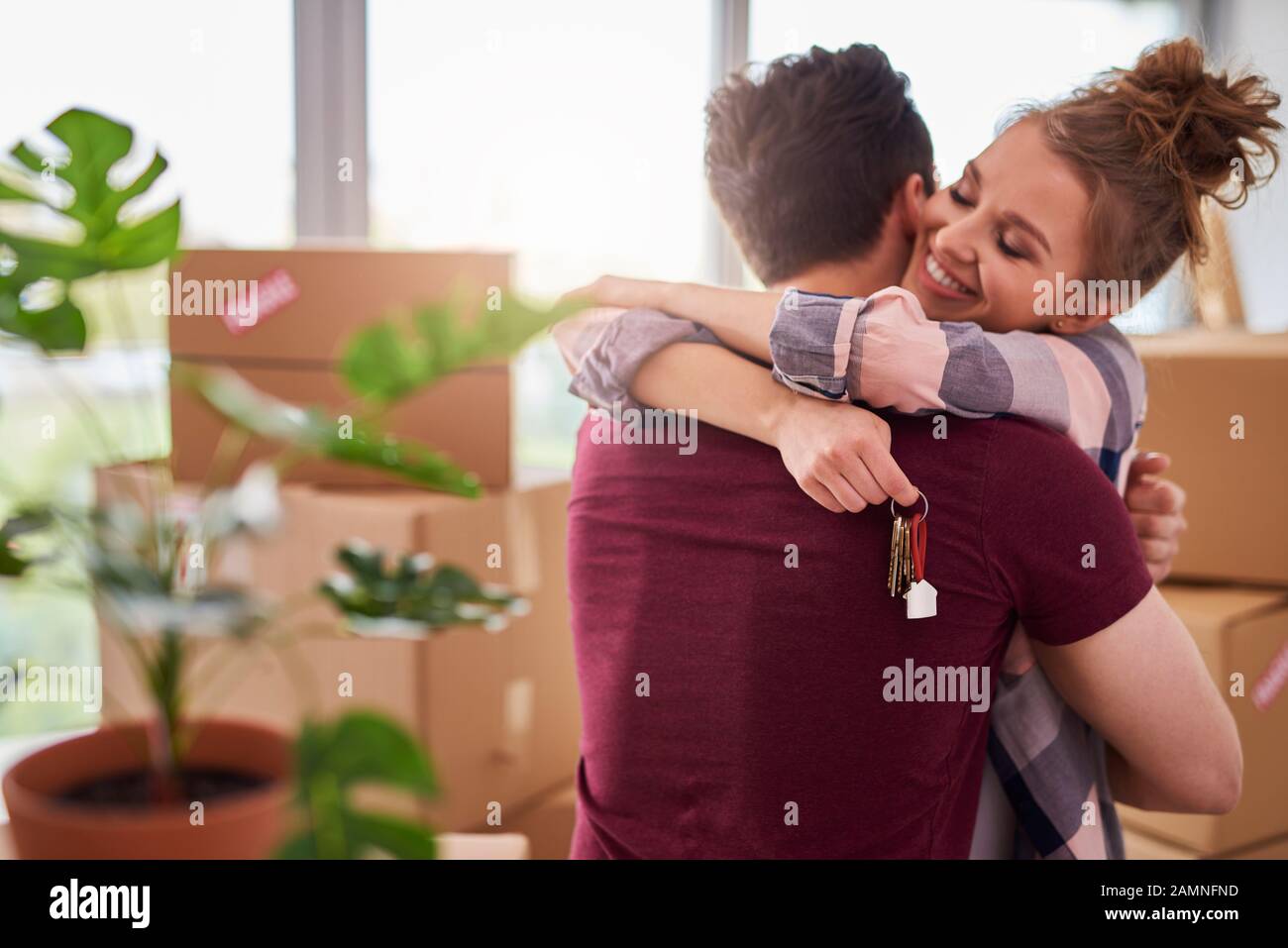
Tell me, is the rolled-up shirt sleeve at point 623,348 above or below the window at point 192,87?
below

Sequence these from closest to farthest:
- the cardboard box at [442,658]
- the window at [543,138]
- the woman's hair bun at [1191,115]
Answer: the woman's hair bun at [1191,115], the cardboard box at [442,658], the window at [543,138]

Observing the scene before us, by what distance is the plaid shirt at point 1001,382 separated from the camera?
0.81m

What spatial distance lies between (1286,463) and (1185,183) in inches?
30.3

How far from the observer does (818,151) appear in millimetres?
996

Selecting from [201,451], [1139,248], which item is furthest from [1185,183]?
[201,451]

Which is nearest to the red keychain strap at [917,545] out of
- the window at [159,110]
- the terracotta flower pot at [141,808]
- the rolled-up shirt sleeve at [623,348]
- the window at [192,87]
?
the rolled-up shirt sleeve at [623,348]

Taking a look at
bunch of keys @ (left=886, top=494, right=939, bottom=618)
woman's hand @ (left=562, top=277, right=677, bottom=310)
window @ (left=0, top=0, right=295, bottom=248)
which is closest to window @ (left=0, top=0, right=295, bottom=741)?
window @ (left=0, top=0, right=295, bottom=248)

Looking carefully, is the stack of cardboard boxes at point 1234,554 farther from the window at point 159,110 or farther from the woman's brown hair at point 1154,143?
the window at point 159,110

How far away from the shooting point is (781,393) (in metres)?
0.88

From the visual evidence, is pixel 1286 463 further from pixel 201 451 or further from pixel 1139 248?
pixel 201 451

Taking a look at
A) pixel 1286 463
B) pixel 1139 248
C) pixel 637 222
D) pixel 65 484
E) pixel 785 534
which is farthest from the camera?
pixel 637 222

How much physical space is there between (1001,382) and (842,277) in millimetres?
259

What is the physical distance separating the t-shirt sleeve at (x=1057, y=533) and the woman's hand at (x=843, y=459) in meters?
0.07

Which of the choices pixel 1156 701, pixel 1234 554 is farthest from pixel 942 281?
pixel 1234 554
